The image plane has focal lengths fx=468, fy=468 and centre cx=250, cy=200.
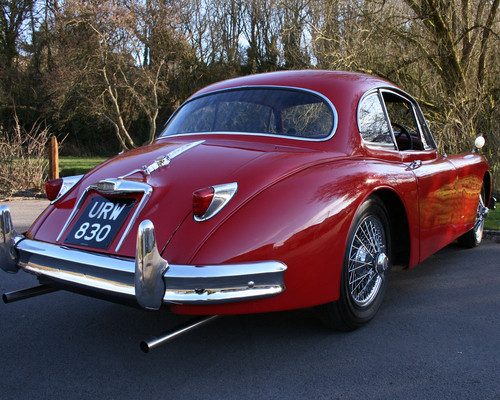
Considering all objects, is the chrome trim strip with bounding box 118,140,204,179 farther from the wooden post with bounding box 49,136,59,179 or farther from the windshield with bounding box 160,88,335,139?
the wooden post with bounding box 49,136,59,179

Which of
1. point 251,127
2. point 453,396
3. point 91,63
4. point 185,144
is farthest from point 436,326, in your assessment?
point 91,63

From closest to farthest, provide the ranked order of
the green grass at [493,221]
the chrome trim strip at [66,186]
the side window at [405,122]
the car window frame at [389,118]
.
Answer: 1. the chrome trim strip at [66,186]
2. the car window frame at [389,118]
3. the side window at [405,122]
4. the green grass at [493,221]

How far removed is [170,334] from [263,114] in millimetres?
1587

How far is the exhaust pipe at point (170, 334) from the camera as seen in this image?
1.92m

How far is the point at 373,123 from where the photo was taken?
3.22m

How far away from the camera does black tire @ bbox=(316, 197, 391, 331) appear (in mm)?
2555

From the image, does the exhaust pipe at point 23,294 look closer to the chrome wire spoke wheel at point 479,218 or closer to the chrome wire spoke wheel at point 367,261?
the chrome wire spoke wheel at point 367,261

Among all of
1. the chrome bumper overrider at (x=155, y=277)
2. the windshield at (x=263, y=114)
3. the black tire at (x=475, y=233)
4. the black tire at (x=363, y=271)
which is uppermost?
the windshield at (x=263, y=114)

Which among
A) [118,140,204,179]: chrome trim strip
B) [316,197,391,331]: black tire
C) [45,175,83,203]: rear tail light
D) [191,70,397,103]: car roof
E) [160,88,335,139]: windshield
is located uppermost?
A: [191,70,397,103]: car roof

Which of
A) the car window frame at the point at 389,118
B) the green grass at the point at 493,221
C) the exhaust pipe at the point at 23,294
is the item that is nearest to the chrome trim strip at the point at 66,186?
the exhaust pipe at the point at 23,294

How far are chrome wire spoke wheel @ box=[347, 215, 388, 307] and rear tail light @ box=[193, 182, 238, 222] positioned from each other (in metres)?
0.82

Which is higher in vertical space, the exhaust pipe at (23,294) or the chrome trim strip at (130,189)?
the chrome trim strip at (130,189)

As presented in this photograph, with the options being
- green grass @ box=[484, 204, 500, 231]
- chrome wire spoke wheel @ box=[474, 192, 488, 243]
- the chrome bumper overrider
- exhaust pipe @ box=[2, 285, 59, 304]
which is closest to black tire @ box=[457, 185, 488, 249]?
chrome wire spoke wheel @ box=[474, 192, 488, 243]

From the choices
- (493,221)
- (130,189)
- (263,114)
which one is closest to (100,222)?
(130,189)
